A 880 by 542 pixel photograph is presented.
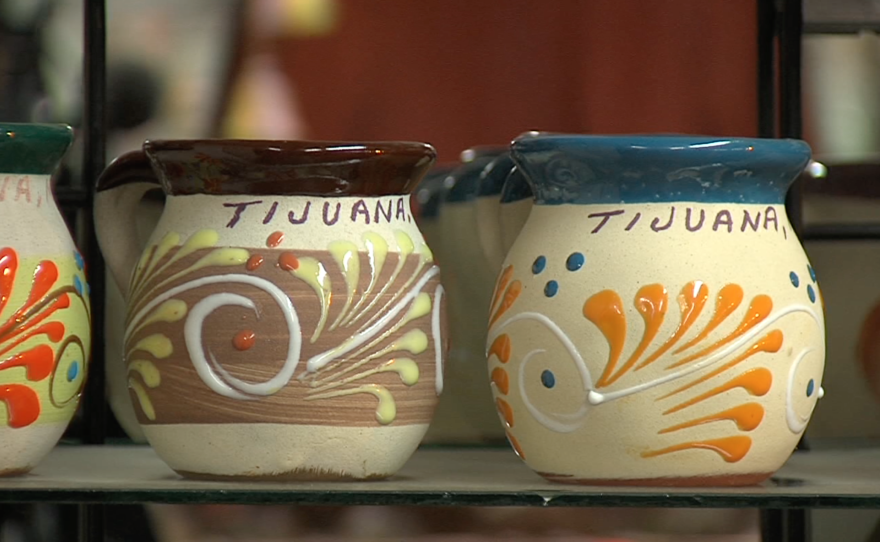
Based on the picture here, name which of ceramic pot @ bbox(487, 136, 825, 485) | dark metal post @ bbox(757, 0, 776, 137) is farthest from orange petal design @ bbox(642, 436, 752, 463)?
dark metal post @ bbox(757, 0, 776, 137)

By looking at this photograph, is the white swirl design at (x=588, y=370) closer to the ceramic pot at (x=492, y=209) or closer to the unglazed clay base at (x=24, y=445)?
the ceramic pot at (x=492, y=209)

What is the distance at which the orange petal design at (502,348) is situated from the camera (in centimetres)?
52

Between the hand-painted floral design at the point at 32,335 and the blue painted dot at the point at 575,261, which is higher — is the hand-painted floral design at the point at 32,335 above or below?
below

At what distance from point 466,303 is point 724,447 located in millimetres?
191

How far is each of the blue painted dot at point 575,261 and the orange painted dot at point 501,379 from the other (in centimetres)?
5

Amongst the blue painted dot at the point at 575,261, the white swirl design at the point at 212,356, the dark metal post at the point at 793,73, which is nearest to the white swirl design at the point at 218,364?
the white swirl design at the point at 212,356

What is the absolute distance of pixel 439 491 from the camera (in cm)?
50

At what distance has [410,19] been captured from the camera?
2.23 feet

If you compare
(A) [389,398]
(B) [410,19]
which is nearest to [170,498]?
(A) [389,398]

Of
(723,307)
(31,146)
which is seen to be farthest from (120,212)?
(723,307)

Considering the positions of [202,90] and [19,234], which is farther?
[202,90]

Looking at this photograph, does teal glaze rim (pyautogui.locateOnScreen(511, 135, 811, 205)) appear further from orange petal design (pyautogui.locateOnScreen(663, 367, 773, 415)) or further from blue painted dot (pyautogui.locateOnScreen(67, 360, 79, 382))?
blue painted dot (pyautogui.locateOnScreen(67, 360, 79, 382))

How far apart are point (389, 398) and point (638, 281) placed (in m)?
0.11

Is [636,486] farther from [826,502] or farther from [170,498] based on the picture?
[170,498]
